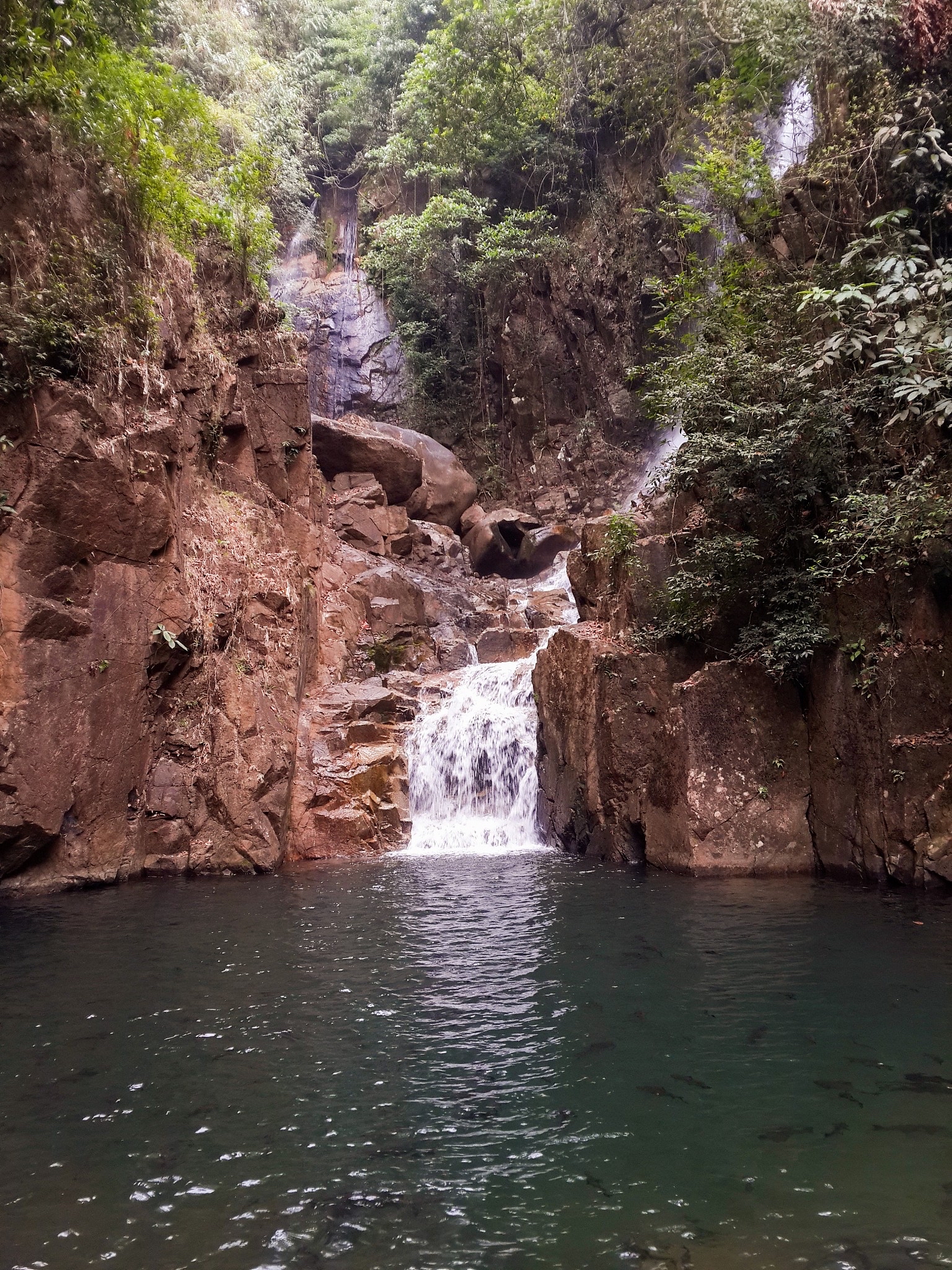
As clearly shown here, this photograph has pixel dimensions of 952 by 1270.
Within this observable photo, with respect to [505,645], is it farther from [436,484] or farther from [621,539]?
[436,484]

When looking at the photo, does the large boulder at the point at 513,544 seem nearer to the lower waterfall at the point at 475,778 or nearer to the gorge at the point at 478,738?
the gorge at the point at 478,738

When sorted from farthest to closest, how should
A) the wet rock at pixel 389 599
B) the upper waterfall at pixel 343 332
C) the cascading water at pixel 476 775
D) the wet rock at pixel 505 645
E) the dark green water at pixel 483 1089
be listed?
the upper waterfall at pixel 343 332, the wet rock at pixel 505 645, the wet rock at pixel 389 599, the cascading water at pixel 476 775, the dark green water at pixel 483 1089

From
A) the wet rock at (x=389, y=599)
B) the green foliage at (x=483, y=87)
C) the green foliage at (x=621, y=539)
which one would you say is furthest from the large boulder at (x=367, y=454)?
the green foliage at (x=483, y=87)

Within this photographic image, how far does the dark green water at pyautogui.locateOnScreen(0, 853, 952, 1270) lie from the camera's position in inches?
156

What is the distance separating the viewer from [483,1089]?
5520 millimetres

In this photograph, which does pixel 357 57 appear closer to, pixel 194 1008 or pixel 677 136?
pixel 677 136

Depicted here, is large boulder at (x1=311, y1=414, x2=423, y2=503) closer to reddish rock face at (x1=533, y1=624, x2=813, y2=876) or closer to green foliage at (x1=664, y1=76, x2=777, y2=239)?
green foliage at (x1=664, y1=76, x2=777, y2=239)

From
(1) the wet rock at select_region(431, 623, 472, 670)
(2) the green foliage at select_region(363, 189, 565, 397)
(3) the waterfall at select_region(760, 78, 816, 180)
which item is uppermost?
(2) the green foliage at select_region(363, 189, 565, 397)

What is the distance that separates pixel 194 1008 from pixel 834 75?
1698 centimetres

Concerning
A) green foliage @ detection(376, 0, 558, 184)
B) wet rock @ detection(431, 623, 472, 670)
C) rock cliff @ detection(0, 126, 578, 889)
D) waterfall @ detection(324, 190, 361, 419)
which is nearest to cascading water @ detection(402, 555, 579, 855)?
rock cliff @ detection(0, 126, 578, 889)

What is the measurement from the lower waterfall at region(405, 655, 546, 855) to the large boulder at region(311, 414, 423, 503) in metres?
9.16

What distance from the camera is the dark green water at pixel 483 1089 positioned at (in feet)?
13.0

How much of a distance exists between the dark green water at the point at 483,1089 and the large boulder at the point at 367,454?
1536cm

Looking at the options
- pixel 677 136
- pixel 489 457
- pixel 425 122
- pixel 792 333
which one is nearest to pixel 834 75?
pixel 792 333
